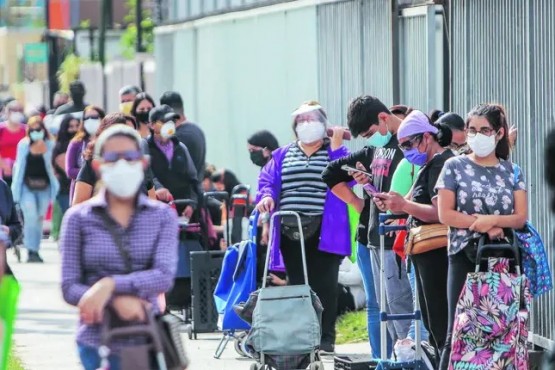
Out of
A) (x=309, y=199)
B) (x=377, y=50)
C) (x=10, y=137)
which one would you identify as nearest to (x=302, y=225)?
(x=309, y=199)

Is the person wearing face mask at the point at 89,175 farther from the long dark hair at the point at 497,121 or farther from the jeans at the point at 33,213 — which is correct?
the jeans at the point at 33,213

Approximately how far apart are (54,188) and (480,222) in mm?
13449

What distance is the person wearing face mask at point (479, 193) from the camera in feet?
31.5

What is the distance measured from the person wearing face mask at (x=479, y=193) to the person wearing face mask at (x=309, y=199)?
2858 millimetres

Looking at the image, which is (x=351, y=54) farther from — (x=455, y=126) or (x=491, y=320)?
(x=491, y=320)

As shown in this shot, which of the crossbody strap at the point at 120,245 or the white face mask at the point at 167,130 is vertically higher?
the white face mask at the point at 167,130

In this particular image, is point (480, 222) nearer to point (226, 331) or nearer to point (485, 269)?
point (485, 269)

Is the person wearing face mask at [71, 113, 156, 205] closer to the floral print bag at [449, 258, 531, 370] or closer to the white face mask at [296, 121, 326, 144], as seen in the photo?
the white face mask at [296, 121, 326, 144]

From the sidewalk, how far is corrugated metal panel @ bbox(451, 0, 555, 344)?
6.53 feet

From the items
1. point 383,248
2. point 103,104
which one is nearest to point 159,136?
point 383,248

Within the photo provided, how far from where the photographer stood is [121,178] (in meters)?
7.28

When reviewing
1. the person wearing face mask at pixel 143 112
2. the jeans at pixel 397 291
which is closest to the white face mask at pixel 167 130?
the person wearing face mask at pixel 143 112

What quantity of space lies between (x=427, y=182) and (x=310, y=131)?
7.32ft

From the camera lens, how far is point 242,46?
22.8 m
